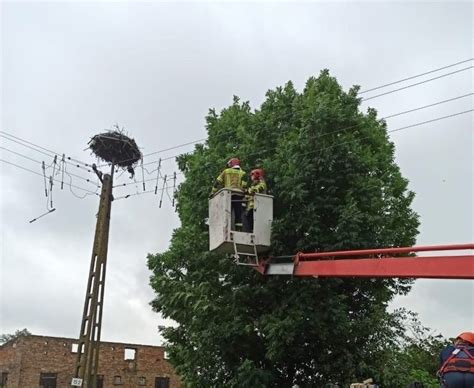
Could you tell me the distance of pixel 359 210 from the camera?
1148 cm

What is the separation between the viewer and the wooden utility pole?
17783 millimetres

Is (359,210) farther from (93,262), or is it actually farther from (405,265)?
(93,262)

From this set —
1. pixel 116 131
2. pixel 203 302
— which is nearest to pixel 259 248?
pixel 203 302

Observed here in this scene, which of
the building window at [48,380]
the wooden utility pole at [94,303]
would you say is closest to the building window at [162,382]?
the building window at [48,380]

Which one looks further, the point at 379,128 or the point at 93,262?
the point at 93,262

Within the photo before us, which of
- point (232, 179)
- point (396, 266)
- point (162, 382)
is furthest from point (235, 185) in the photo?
point (162, 382)

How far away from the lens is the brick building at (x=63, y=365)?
30.1 m

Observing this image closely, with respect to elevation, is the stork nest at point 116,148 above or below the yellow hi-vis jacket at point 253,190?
above

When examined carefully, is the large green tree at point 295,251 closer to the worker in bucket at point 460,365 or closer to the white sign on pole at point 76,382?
the white sign on pole at point 76,382

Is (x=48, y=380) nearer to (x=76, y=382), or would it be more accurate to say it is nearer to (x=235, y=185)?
(x=76, y=382)

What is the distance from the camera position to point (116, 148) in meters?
20.7

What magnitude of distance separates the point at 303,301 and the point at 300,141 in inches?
128

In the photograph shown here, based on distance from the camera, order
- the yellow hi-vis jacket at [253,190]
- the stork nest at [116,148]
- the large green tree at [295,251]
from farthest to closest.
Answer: the stork nest at [116,148]
the large green tree at [295,251]
the yellow hi-vis jacket at [253,190]

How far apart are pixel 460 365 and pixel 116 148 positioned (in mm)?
17410
